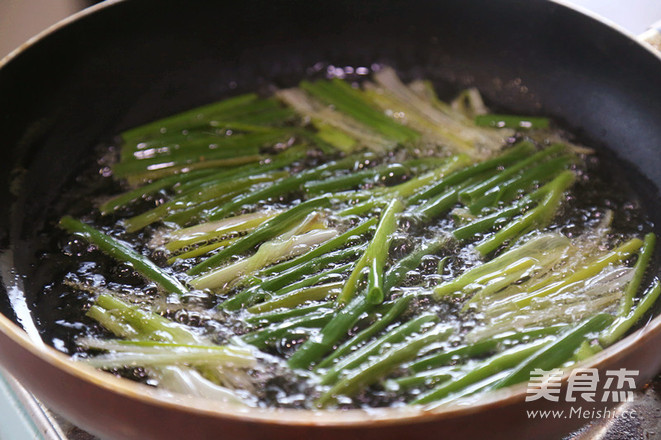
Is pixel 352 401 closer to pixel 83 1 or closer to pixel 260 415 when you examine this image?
pixel 260 415

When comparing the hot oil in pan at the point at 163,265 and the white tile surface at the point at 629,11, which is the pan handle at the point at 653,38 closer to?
the hot oil in pan at the point at 163,265

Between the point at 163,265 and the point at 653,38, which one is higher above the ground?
the point at 653,38

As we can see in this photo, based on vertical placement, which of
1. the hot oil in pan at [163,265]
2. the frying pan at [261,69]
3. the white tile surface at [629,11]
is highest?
the white tile surface at [629,11]

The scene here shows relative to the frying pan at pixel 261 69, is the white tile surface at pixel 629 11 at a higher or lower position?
higher

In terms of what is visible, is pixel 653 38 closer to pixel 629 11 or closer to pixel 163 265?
pixel 629 11

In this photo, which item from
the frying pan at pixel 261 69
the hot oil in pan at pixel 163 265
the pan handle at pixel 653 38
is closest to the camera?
the hot oil in pan at pixel 163 265

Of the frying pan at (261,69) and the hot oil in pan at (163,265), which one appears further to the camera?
the frying pan at (261,69)

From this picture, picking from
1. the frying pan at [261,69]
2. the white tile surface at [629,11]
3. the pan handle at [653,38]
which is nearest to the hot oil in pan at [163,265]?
the frying pan at [261,69]

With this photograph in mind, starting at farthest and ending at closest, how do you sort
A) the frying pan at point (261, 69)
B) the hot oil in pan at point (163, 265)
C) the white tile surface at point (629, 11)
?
the white tile surface at point (629, 11), the frying pan at point (261, 69), the hot oil in pan at point (163, 265)

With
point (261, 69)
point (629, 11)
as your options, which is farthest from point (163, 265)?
point (629, 11)
